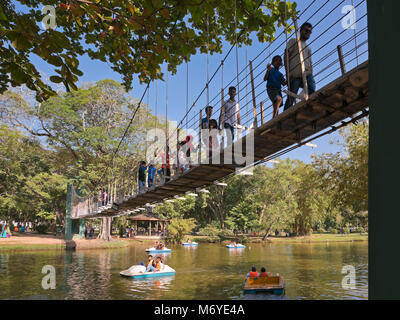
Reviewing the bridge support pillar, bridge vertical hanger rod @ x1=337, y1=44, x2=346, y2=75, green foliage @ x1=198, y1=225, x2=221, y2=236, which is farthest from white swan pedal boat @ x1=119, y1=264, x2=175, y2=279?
green foliage @ x1=198, y1=225, x2=221, y2=236

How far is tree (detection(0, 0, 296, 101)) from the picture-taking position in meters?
2.36

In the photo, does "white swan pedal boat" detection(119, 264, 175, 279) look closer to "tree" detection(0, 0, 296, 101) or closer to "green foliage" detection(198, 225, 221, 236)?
"tree" detection(0, 0, 296, 101)

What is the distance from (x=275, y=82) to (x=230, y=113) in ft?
5.09

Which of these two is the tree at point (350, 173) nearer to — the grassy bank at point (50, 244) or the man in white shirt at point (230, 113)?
the man in white shirt at point (230, 113)

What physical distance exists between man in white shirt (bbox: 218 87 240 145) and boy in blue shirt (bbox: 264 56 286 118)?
1242mm

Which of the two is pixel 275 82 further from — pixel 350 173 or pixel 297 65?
pixel 350 173

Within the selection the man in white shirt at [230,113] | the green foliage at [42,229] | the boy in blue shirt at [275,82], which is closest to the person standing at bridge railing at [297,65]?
the boy in blue shirt at [275,82]

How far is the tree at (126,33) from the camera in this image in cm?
236

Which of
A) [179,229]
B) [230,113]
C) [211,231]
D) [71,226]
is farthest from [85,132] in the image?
[230,113]

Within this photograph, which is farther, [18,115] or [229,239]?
[229,239]
